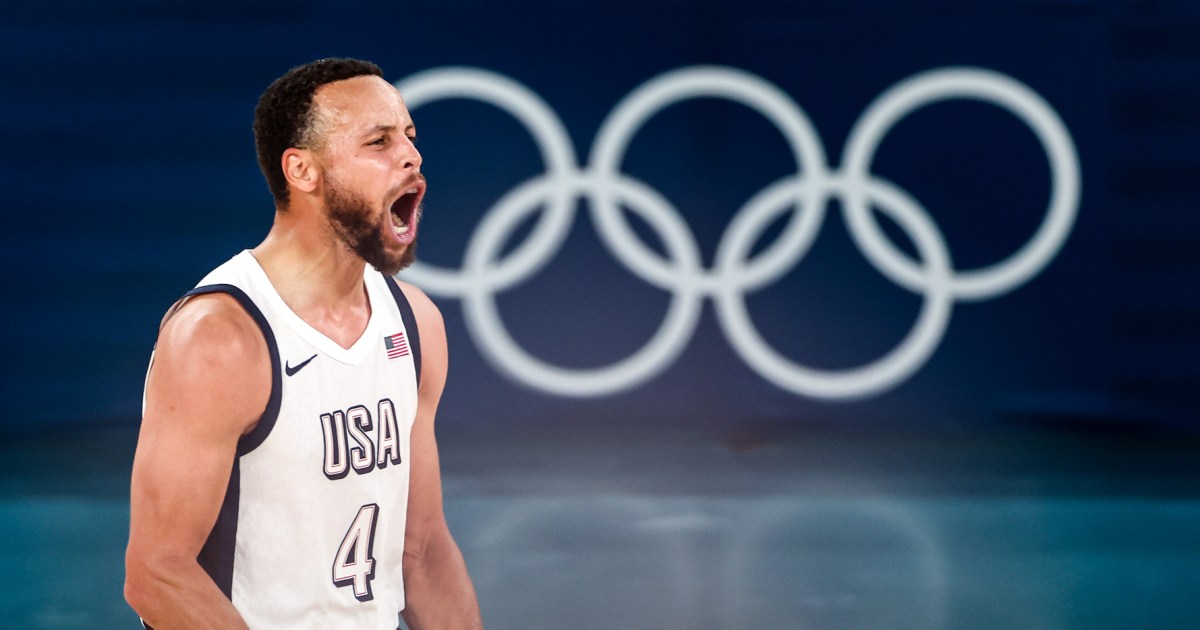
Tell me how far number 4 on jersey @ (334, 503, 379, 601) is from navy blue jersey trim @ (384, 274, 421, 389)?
236 mm

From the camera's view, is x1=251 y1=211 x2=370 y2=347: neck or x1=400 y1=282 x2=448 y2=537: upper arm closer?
x1=251 y1=211 x2=370 y2=347: neck

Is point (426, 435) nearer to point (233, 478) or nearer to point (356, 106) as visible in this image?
point (233, 478)

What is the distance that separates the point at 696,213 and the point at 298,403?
5.41m

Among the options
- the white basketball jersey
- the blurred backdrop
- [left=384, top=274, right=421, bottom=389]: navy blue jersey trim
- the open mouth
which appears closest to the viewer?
the white basketball jersey

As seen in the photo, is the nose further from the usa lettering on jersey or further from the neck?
the usa lettering on jersey

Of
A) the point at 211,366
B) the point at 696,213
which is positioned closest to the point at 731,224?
the point at 696,213

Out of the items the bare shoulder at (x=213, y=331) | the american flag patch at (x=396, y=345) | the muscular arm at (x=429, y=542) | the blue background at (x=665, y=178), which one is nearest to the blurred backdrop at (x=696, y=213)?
the blue background at (x=665, y=178)

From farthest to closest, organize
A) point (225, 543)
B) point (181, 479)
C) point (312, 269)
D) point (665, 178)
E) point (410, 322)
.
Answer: point (665, 178)
point (410, 322)
point (312, 269)
point (225, 543)
point (181, 479)

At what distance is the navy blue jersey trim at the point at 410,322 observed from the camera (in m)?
2.18

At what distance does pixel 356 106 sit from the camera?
2.01 metres

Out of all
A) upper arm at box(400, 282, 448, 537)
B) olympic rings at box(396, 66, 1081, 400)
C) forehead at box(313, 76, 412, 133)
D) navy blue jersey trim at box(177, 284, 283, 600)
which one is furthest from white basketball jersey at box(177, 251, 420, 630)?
olympic rings at box(396, 66, 1081, 400)

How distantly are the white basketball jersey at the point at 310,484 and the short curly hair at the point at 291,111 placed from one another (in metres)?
0.15

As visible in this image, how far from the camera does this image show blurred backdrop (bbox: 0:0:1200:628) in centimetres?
717

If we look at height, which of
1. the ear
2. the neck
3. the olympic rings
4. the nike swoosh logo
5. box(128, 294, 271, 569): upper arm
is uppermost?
the olympic rings
